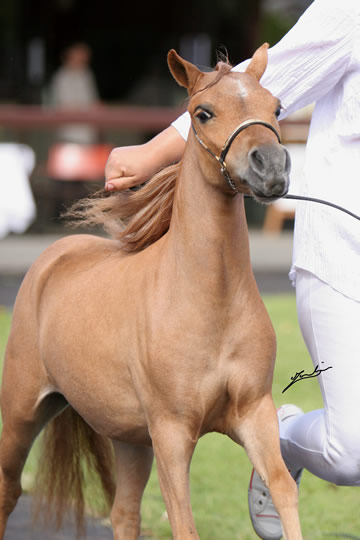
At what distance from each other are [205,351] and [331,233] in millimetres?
585

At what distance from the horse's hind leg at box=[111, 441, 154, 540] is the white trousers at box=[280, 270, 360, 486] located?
60 centimetres

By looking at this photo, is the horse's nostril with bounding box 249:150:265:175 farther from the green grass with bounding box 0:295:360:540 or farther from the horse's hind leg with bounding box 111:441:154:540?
the green grass with bounding box 0:295:360:540

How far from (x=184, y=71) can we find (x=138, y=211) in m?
0.63

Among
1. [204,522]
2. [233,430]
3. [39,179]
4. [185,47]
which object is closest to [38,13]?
[185,47]

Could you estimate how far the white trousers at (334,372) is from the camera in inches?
121

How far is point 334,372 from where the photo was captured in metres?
3.12

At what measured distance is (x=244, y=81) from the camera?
9.09 ft

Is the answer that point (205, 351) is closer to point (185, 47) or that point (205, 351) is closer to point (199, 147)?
point (199, 147)

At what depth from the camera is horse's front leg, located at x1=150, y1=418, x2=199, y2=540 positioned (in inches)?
111

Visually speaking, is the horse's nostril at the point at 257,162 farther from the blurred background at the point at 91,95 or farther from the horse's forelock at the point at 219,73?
the blurred background at the point at 91,95

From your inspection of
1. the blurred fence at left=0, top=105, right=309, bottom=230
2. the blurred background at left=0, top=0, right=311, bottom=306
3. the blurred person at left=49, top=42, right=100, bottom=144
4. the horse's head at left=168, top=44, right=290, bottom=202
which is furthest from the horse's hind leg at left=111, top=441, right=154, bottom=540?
the blurred person at left=49, top=42, right=100, bottom=144

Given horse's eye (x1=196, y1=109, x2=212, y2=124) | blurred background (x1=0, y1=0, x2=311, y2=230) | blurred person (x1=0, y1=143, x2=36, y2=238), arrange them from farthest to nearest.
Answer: blurred background (x1=0, y1=0, x2=311, y2=230), blurred person (x1=0, y1=143, x2=36, y2=238), horse's eye (x1=196, y1=109, x2=212, y2=124)

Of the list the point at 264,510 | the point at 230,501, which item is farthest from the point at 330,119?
the point at 230,501

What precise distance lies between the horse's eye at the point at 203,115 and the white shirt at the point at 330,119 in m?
0.40
